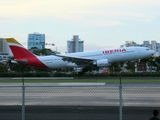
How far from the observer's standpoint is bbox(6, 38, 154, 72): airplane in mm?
46656

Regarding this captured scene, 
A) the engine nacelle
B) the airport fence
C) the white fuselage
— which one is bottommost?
the airport fence

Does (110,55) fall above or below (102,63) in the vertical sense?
above

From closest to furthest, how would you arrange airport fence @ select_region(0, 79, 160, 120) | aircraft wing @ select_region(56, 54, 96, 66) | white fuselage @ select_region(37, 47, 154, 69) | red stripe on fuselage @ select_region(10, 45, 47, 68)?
airport fence @ select_region(0, 79, 160, 120) → white fuselage @ select_region(37, 47, 154, 69) → aircraft wing @ select_region(56, 54, 96, 66) → red stripe on fuselage @ select_region(10, 45, 47, 68)

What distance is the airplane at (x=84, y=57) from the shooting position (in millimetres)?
46656

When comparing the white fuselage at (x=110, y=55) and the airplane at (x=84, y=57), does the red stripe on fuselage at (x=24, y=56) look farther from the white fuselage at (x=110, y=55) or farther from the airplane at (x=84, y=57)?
the white fuselage at (x=110, y=55)

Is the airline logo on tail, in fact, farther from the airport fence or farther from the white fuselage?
the airport fence

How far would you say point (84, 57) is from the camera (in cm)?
4891

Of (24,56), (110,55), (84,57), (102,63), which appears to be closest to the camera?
(102,63)

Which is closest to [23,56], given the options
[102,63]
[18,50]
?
[18,50]

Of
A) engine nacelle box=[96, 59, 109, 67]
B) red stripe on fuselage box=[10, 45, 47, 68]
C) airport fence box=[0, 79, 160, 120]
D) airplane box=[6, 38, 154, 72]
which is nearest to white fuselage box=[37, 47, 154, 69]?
airplane box=[6, 38, 154, 72]
